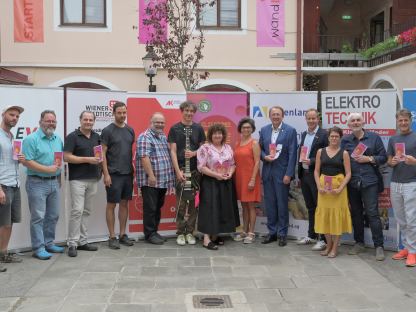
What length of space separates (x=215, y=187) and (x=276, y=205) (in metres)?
0.94

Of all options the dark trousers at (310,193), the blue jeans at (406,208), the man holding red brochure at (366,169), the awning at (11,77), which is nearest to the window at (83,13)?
the awning at (11,77)

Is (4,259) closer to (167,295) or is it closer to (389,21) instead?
(167,295)

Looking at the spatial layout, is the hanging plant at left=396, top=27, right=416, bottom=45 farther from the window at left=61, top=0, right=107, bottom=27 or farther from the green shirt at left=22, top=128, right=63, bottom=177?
the green shirt at left=22, top=128, right=63, bottom=177

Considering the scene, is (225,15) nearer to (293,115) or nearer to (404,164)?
(293,115)

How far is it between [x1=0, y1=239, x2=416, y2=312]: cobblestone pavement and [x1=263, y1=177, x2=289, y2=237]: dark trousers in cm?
35

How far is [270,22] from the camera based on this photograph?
14.7 metres

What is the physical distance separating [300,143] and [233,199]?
1.19m

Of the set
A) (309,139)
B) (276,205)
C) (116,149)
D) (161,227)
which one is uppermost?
(309,139)

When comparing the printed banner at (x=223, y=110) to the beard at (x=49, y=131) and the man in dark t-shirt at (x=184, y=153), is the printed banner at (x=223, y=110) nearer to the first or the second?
the man in dark t-shirt at (x=184, y=153)

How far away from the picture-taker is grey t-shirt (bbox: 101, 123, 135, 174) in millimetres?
6637

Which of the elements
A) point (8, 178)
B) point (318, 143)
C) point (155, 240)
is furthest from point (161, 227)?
point (318, 143)

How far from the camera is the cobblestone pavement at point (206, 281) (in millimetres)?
4723

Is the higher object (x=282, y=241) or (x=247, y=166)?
(x=247, y=166)

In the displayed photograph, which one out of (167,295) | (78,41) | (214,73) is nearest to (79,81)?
(78,41)
